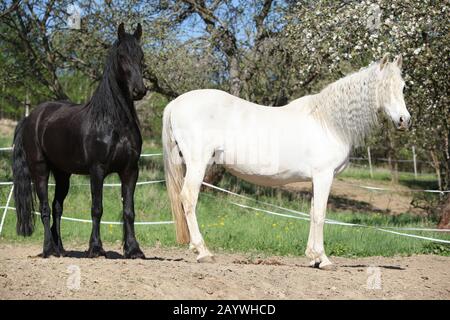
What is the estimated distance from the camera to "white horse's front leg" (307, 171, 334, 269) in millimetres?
6836

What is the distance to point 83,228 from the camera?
10.4 m

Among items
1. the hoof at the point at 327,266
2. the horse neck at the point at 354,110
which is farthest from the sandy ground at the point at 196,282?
the horse neck at the point at 354,110

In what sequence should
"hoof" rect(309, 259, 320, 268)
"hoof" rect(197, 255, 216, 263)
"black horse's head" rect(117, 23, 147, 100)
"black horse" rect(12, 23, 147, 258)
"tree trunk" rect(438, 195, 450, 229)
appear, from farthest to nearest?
"tree trunk" rect(438, 195, 450, 229) → "hoof" rect(309, 259, 320, 268) → "hoof" rect(197, 255, 216, 263) → "black horse" rect(12, 23, 147, 258) → "black horse's head" rect(117, 23, 147, 100)

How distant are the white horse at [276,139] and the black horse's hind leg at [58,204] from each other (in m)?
1.38

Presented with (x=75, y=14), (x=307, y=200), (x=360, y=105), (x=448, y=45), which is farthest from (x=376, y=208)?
(x=360, y=105)

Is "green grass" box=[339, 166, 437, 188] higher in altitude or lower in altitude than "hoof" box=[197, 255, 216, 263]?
higher

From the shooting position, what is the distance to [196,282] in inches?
216

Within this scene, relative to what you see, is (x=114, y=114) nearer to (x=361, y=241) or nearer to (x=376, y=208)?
(x=361, y=241)

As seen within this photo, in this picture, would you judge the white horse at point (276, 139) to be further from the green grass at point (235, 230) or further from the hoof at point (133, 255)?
the green grass at point (235, 230)

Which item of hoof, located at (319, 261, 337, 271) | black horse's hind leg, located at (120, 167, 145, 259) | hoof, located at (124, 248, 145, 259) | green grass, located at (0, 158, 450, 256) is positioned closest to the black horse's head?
black horse's hind leg, located at (120, 167, 145, 259)

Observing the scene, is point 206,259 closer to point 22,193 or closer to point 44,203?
point 44,203

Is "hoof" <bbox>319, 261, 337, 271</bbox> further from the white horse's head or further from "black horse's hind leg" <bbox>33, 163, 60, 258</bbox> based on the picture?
"black horse's hind leg" <bbox>33, 163, 60, 258</bbox>

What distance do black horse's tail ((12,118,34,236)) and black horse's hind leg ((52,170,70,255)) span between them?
0.29 meters
